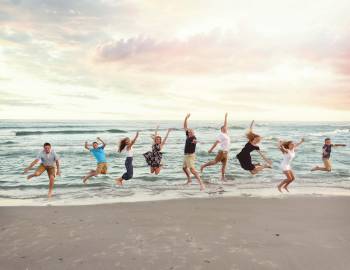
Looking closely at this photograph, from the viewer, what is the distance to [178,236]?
7.37 meters

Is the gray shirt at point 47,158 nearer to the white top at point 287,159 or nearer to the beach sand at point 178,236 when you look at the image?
the beach sand at point 178,236

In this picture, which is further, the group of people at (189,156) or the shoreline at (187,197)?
the group of people at (189,156)

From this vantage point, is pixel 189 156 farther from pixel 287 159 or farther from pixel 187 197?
pixel 287 159

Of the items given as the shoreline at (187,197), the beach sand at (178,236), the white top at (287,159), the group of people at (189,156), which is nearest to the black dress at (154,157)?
the group of people at (189,156)

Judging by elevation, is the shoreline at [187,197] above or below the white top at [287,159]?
below

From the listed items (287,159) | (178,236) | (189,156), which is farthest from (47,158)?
(287,159)

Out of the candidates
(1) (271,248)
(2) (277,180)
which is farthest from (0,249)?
(2) (277,180)

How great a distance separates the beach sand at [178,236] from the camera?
20.4 feet

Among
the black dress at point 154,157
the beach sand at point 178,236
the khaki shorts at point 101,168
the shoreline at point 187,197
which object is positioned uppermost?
the black dress at point 154,157

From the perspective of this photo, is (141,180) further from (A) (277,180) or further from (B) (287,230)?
(B) (287,230)

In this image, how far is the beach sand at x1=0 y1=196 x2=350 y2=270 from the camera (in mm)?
6219

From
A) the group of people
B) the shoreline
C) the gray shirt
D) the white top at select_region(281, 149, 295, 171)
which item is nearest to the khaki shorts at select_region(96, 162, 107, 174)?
the group of people

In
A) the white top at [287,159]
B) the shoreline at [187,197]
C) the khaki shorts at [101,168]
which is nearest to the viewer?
the shoreline at [187,197]

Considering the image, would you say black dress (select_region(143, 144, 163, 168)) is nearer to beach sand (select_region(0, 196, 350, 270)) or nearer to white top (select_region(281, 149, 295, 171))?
beach sand (select_region(0, 196, 350, 270))
